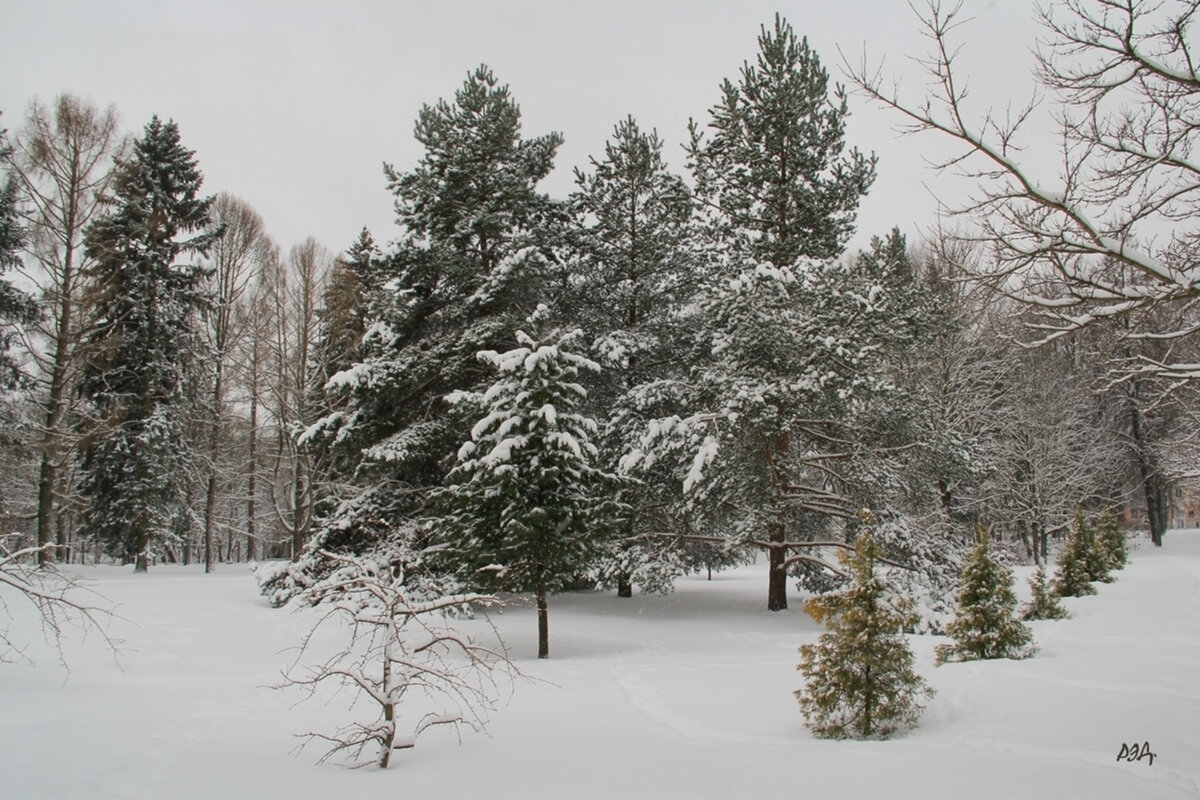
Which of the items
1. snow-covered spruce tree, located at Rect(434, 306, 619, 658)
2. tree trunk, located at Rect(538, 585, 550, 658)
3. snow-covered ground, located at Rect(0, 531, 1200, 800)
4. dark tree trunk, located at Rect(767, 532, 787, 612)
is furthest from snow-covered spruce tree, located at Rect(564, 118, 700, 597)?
snow-covered ground, located at Rect(0, 531, 1200, 800)

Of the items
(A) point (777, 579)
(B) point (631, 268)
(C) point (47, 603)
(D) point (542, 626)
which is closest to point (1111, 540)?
(A) point (777, 579)

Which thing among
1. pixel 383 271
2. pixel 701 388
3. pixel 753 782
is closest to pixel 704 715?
pixel 753 782

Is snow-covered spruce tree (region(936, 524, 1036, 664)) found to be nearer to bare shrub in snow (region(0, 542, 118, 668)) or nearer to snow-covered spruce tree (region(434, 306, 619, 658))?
snow-covered spruce tree (region(434, 306, 619, 658))

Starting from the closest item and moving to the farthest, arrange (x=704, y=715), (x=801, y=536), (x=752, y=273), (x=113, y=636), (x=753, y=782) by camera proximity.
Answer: (x=753, y=782) < (x=704, y=715) < (x=113, y=636) < (x=752, y=273) < (x=801, y=536)

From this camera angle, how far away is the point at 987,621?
8.27 metres

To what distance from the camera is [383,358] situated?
16.2m

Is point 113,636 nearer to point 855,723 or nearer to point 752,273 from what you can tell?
point 855,723

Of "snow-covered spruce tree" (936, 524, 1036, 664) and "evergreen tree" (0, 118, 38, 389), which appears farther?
"evergreen tree" (0, 118, 38, 389)

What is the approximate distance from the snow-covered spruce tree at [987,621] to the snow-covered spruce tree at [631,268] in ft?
28.9

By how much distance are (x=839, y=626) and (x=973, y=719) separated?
1.34 m

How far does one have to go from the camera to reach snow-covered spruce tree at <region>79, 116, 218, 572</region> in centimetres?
1920

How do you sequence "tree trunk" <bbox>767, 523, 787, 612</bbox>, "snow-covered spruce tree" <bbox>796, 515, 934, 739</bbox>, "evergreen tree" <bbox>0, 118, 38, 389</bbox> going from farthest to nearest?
"tree trunk" <bbox>767, 523, 787, 612</bbox>, "evergreen tree" <bbox>0, 118, 38, 389</bbox>, "snow-covered spruce tree" <bbox>796, 515, 934, 739</bbox>

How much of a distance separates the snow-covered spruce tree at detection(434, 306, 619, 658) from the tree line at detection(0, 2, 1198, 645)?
0.18 ft
